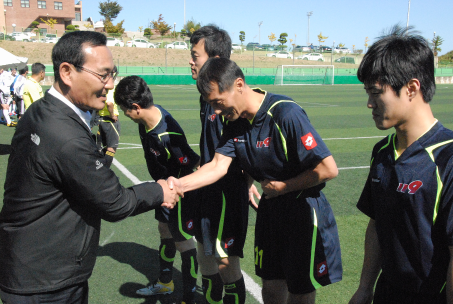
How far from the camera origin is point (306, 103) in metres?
21.0

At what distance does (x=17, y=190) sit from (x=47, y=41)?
184 ft

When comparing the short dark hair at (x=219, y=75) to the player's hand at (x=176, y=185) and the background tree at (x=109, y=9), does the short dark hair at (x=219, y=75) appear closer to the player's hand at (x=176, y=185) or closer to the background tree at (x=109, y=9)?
the player's hand at (x=176, y=185)

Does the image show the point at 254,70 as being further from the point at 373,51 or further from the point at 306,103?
the point at 373,51

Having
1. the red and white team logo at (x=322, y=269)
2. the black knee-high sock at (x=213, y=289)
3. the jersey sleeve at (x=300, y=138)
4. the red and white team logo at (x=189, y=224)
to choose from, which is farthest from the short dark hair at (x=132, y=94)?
the red and white team logo at (x=322, y=269)

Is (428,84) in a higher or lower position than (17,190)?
higher

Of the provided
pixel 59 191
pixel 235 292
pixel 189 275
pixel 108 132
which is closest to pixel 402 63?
pixel 59 191

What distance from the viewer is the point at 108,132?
7.70 meters

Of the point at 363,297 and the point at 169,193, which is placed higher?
the point at 169,193

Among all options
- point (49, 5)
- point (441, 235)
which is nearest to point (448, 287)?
point (441, 235)

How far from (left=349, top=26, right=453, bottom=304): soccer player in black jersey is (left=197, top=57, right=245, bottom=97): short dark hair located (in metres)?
0.98

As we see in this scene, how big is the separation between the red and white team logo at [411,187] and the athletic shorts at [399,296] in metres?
0.46

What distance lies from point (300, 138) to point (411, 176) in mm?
847

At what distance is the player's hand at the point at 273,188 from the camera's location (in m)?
2.59

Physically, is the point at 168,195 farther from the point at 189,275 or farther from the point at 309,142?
the point at 189,275
